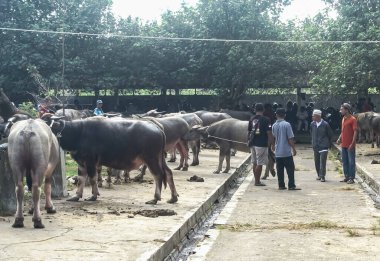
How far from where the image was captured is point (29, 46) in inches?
1345

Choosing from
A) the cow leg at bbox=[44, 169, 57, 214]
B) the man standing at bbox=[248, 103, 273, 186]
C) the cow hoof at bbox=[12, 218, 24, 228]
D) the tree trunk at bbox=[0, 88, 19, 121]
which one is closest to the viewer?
the cow hoof at bbox=[12, 218, 24, 228]

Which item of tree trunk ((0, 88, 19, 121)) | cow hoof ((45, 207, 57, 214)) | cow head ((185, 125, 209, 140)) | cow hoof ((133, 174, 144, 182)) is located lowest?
cow hoof ((133, 174, 144, 182))

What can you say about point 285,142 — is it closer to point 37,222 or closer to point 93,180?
point 93,180

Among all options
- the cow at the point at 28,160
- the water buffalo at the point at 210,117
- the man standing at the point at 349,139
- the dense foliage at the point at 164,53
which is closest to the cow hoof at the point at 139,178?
the man standing at the point at 349,139

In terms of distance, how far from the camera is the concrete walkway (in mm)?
8539

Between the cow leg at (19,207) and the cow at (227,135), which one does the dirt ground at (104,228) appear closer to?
the cow leg at (19,207)

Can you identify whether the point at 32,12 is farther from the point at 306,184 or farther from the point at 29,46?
the point at 306,184

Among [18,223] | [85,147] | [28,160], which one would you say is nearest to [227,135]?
[85,147]

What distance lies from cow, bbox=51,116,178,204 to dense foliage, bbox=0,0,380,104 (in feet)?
67.8

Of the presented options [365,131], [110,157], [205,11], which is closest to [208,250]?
[110,157]

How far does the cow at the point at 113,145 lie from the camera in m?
12.2

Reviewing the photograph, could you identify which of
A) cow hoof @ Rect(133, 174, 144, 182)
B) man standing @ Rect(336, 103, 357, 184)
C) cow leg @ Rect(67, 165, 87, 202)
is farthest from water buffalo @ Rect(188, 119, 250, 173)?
cow leg @ Rect(67, 165, 87, 202)

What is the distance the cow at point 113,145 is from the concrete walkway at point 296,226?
5.50ft

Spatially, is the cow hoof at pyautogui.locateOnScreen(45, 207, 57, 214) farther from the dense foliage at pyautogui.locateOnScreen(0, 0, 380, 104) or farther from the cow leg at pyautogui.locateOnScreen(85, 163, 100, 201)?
the dense foliage at pyautogui.locateOnScreen(0, 0, 380, 104)
